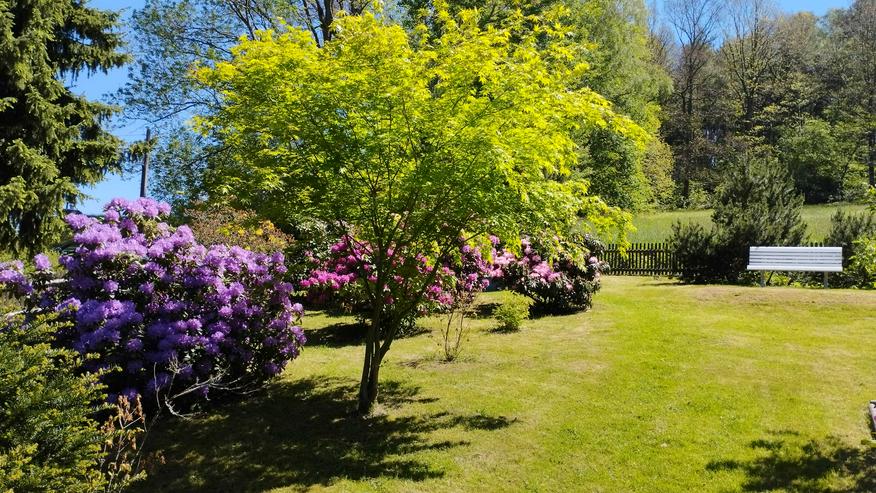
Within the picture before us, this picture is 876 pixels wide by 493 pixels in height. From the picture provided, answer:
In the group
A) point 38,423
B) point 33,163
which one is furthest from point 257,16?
point 38,423

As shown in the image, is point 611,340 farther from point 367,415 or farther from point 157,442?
point 157,442

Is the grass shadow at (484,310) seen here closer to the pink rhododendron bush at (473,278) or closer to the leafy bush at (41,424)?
the pink rhododendron bush at (473,278)

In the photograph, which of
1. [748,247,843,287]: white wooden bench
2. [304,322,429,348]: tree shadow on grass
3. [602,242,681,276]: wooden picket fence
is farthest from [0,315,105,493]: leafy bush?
[602,242,681,276]: wooden picket fence

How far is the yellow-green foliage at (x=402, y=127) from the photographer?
204 inches

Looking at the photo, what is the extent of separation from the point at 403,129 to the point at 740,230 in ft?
44.1

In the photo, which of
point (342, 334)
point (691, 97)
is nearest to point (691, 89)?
point (691, 97)

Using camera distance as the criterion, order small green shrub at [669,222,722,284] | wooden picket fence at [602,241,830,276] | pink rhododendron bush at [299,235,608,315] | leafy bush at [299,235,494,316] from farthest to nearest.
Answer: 1. wooden picket fence at [602,241,830,276]
2. small green shrub at [669,222,722,284]
3. pink rhododendron bush at [299,235,608,315]
4. leafy bush at [299,235,494,316]

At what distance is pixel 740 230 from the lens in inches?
612

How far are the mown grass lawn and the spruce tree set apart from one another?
7.68 metres

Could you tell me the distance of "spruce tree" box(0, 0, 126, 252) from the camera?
12.2 metres

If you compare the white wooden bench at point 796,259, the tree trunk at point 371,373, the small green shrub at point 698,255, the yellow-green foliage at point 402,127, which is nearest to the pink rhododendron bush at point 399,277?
the tree trunk at point 371,373

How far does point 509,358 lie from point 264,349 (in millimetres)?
3783

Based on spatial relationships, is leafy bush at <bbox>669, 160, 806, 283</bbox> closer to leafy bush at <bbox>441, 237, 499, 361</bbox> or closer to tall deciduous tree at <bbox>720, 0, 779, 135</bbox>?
leafy bush at <bbox>441, 237, 499, 361</bbox>

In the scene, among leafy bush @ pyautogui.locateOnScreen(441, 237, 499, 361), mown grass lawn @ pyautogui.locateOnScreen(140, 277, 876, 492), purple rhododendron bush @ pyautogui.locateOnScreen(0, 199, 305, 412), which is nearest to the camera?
mown grass lawn @ pyautogui.locateOnScreen(140, 277, 876, 492)
